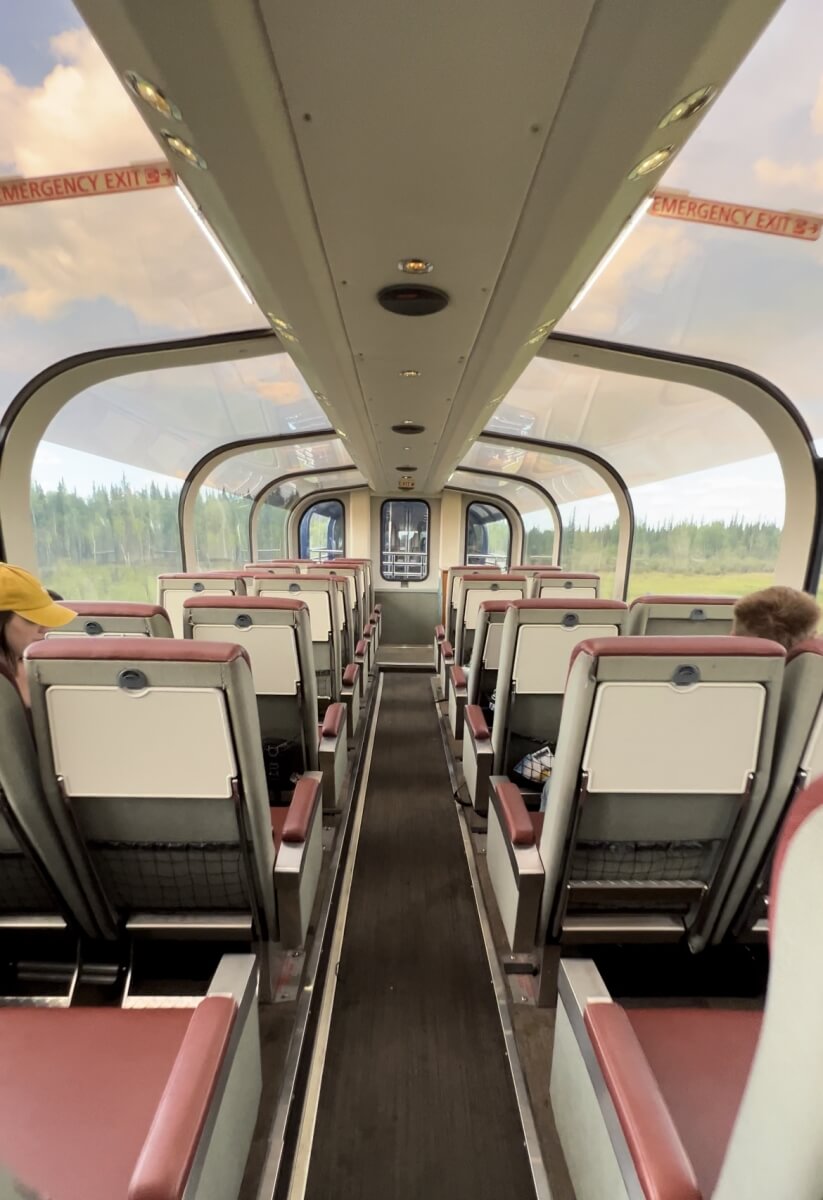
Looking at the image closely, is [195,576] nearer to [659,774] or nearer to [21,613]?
[21,613]

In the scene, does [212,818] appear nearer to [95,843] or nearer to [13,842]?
[95,843]

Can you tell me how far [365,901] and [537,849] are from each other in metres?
1.29

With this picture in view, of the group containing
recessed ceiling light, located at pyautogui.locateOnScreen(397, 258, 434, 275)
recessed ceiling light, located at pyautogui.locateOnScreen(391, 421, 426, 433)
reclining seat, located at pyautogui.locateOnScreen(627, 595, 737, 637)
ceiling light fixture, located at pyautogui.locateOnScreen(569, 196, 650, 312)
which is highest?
ceiling light fixture, located at pyautogui.locateOnScreen(569, 196, 650, 312)

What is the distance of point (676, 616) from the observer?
10.5 feet

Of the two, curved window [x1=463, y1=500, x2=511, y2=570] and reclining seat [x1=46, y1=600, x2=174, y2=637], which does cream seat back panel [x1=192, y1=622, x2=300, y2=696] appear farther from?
curved window [x1=463, y1=500, x2=511, y2=570]

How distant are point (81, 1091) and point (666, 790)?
162 cm

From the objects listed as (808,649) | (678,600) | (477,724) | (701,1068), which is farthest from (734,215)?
(701,1068)

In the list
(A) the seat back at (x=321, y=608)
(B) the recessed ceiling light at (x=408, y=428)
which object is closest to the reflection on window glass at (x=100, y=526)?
(A) the seat back at (x=321, y=608)

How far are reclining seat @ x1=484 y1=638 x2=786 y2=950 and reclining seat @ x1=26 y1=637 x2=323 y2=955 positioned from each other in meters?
0.85

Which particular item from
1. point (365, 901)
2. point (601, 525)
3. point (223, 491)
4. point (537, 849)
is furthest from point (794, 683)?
point (223, 491)

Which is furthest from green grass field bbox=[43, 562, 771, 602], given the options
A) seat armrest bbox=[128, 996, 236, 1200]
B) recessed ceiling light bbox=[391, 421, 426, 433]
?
seat armrest bbox=[128, 996, 236, 1200]

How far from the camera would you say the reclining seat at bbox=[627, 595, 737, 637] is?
3148mm

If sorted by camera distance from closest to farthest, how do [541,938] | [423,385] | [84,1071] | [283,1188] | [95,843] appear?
[84,1071] < [283,1188] < [95,843] < [541,938] < [423,385]

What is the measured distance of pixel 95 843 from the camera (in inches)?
63.8
